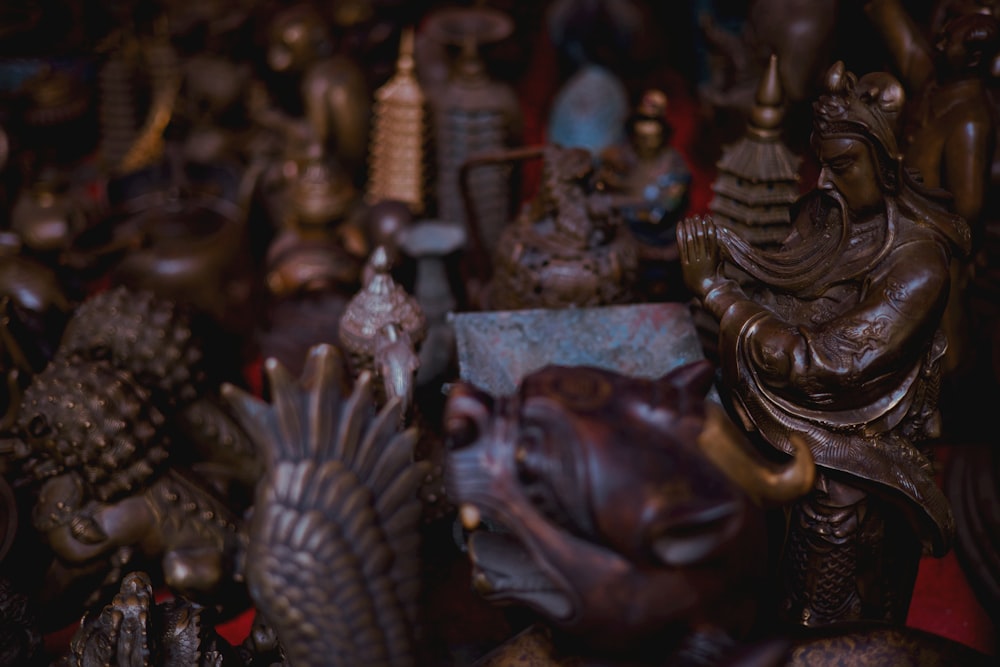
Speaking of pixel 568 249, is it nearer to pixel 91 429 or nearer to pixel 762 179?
pixel 762 179

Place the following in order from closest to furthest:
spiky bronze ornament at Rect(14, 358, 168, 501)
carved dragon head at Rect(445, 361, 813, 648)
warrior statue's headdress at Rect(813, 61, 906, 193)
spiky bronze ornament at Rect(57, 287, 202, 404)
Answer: carved dragon head at Rect(445, 361, 813, 648) < warrior statue's headdress at Rect(813, 61, 906, 193) < spiky bronze ornament at Rect(14, 358, 168, 501) < spiky bronze ornament at Rect(57, 287, 202, 404)

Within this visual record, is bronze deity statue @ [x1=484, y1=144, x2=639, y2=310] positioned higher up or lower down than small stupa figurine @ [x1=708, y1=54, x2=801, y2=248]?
lower down

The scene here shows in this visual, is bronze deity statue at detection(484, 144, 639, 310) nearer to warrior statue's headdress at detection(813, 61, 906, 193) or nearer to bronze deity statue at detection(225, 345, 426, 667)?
warrior statue's headdress at detection(813, 61, 906, 193)

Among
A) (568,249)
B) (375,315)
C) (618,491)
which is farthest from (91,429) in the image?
(618,491)

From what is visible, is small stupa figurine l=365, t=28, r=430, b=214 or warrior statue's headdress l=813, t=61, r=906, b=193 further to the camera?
small stupa figurine l=365, t=28, r=430, b=214

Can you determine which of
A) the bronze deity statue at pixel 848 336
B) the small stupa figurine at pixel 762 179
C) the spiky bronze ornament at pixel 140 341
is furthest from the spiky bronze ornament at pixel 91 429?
the small stupa figurine at pixel 762 179

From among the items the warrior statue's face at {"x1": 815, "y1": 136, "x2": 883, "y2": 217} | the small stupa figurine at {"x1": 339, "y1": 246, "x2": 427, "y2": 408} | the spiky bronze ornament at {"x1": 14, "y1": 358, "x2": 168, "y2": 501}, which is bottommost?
the spiky bronze ornament at {"x1": 14, "y1": 358, "x2": 168, "y2": 501}

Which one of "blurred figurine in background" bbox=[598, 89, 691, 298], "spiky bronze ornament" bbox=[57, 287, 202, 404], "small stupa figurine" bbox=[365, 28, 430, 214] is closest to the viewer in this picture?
"spiky bronze ornament" bbox=[57, 287, 202, 404]

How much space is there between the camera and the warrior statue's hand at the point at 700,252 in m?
1.25

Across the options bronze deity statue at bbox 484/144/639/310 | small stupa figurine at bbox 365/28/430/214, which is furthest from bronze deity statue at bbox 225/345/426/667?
small stupa figurine at bbox 365/28/430/214

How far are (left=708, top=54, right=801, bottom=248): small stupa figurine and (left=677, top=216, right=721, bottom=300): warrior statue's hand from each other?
385 millimetres

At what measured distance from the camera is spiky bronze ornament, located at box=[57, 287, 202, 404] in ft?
5.16

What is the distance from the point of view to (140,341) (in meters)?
1.58

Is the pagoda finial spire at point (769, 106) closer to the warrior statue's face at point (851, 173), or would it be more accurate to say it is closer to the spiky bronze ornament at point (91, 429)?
the warrior statue's face at point (851, 173)
